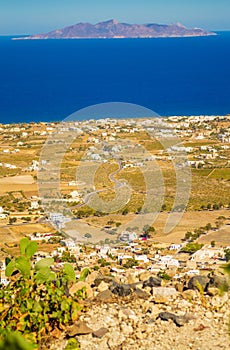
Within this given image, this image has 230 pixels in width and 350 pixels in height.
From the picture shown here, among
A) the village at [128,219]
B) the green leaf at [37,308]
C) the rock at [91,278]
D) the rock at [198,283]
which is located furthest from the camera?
the rock at [91,278]

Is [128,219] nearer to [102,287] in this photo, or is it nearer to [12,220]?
[12,220]

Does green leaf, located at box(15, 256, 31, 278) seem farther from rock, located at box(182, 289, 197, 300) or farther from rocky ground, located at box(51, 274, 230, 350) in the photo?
rock, located at box(182, 289, 197, 300)

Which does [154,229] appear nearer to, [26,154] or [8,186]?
[8,186]

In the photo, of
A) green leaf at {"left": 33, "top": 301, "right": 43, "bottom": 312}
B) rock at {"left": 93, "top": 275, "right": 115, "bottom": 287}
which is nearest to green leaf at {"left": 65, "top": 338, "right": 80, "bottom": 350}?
green leaf at {"left": 33, "top": 301, "right": 43, "bottom": 312}

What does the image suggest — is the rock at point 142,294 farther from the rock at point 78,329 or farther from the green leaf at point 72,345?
A: the green leaf at point 72,345

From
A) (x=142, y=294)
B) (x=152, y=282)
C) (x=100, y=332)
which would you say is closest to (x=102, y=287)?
(x=142, y=294)

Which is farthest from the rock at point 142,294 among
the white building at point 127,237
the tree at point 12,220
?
the tree at point 12,220

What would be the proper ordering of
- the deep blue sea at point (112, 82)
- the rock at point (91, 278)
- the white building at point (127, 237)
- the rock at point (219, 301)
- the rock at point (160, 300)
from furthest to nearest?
the deep blue sea at point (112, 82)
the white building at point (127, 237)
the rock at point (91, 278)
the rock at point (160, 300)
the rock at point (219, 301)
